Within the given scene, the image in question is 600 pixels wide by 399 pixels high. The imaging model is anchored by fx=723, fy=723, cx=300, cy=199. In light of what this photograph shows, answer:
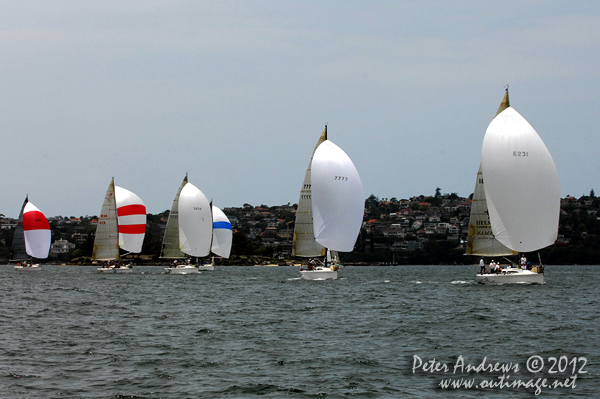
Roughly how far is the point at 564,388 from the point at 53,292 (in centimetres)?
2953

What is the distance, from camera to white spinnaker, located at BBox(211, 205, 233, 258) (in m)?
72.9

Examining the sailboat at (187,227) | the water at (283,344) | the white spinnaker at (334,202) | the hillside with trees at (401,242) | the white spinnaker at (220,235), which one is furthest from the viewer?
the hillside with trees at (401,242)

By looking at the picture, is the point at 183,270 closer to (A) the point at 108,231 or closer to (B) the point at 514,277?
(A) the point at 108,231

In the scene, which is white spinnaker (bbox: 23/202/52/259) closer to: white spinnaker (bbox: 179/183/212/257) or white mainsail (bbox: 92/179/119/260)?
white mainsail (bbox: 92/179/119/260)

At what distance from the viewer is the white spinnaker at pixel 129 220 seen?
2532 inches

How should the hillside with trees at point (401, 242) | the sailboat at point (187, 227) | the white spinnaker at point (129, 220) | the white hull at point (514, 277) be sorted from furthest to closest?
the hillside with trees at point (401, 242) < the white spinnaker at point (129, 220) < the sailboat at point (187, 227) < the white hull at point (514, 277)

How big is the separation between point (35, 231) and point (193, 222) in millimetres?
17660

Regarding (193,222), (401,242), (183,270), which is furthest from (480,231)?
(401,242)

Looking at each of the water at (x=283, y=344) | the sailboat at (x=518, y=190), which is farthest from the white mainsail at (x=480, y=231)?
the water at (x=283, y=344)

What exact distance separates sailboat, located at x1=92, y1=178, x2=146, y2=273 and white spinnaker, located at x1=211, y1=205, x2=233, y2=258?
9.03 m

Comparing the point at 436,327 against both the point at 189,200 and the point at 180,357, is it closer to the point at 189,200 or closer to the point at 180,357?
the point at 180,357

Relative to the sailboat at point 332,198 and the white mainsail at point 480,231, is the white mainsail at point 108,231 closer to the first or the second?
the sailboat at point 332,198

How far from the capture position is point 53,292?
37094 mm

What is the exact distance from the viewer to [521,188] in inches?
1375
